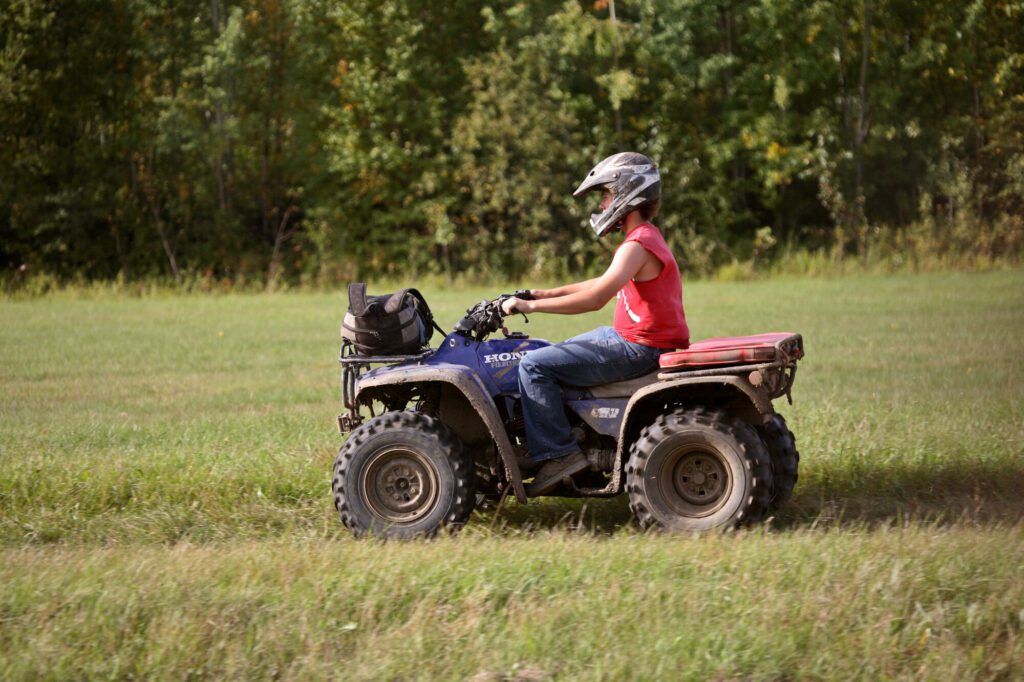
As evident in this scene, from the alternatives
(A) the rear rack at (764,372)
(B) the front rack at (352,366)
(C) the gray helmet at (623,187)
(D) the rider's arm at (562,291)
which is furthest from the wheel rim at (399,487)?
(C) the gray helmet at (623,187)

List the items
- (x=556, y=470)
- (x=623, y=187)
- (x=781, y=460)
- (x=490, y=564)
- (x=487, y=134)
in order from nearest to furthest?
(x=490, y=564)
(x=623, y=187)
(x=556, y=470)
(x=781, y=460)
(x=487, y=134)

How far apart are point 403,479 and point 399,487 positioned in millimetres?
50

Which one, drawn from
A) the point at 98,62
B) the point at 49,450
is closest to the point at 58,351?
the point at 49,450

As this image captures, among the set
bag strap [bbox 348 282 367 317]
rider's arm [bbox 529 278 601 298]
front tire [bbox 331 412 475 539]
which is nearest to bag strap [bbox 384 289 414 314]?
bag strap [bbox 348 282 367 317]

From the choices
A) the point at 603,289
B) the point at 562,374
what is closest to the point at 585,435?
the point at 562,374

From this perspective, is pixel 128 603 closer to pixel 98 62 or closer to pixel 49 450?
pixel 49 450

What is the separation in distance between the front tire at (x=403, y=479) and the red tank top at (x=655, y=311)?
44.5 inches

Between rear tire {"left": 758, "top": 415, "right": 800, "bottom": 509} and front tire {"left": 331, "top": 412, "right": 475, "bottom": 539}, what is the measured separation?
1721mm

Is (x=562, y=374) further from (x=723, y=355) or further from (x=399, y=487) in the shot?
(x=399, y=487)

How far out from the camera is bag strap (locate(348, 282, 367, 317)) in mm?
6508

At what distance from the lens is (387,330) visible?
658cm

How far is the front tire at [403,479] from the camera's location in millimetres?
6477

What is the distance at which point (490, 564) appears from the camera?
561 cm

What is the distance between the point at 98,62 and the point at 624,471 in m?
26.5
